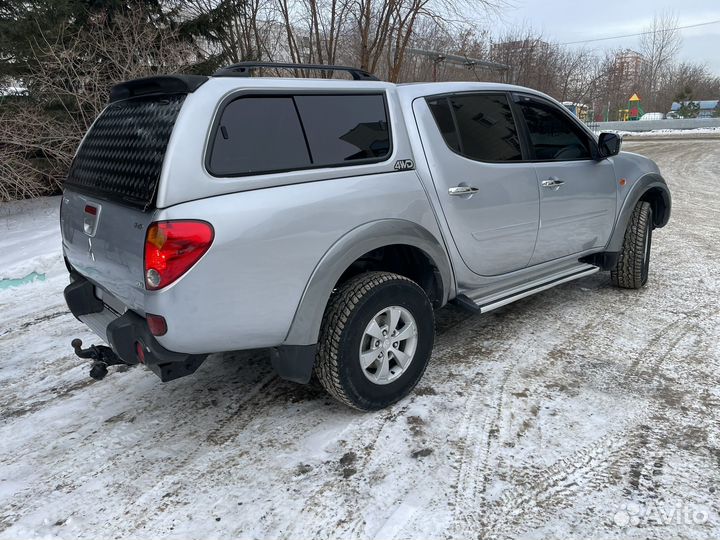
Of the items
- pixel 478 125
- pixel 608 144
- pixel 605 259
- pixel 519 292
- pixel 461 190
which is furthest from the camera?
pixel 605 259

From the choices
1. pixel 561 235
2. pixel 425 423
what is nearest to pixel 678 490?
pixel 425 423

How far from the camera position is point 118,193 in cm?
257

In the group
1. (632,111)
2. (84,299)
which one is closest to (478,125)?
(84,299)

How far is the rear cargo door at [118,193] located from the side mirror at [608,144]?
337cm

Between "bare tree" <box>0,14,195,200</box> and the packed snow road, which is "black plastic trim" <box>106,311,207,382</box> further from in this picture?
"bare tree" <box>0,14,195,200</box>

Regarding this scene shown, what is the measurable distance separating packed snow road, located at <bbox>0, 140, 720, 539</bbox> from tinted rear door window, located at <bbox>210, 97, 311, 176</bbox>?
1437 millimetres

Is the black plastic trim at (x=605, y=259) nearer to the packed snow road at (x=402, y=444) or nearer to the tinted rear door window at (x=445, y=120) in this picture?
the packed snow road at (x=402, y=444)

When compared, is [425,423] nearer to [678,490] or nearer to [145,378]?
[678,490]

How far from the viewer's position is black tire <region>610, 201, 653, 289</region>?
473 centimetres

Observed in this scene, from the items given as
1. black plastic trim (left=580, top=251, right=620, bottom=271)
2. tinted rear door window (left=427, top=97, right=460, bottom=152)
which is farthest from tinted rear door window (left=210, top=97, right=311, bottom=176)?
black plastic trim (left=580, top=251, right=620, bottom=271)

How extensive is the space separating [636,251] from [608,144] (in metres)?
1.13

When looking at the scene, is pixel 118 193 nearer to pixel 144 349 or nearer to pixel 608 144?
pixel 144 349

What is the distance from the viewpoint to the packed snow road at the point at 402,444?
219 cm

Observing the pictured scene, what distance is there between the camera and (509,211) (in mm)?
3553
